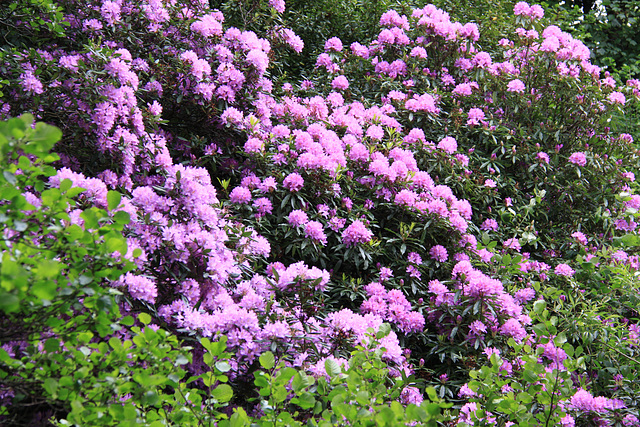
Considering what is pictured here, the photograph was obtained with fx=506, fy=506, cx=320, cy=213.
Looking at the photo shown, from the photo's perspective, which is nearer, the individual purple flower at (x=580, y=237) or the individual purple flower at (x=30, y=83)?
the individual purple flower at (x=30, y=83)

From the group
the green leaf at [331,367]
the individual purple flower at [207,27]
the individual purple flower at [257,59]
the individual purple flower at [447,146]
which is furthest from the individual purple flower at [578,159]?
the green leaf at [331,367]

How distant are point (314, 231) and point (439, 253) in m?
0.91

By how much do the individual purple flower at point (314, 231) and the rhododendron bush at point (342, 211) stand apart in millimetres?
45

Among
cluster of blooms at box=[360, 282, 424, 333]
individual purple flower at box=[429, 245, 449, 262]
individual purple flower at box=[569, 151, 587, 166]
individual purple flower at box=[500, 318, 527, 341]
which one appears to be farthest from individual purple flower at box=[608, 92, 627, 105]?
cluster of blooms at box=[360, 282, 424, 333]

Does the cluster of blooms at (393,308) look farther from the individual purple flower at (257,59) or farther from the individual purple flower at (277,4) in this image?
the individual purple flower at (277,4)

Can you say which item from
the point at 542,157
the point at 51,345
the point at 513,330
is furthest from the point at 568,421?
the point at 542,157

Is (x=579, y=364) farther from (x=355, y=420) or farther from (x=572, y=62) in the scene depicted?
(x=572, y=62)

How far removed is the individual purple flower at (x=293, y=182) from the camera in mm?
3428

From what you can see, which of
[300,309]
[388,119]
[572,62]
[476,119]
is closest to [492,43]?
[572,62]

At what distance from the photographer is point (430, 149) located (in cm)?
422

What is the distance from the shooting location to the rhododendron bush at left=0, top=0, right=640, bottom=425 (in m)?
2.19

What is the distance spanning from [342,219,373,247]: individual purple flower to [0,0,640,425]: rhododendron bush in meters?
0.01

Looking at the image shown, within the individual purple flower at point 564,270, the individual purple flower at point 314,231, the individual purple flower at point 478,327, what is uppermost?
the individual purple flower at point 564,270

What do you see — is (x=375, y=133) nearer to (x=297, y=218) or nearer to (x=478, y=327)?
(x=297, y=218)
